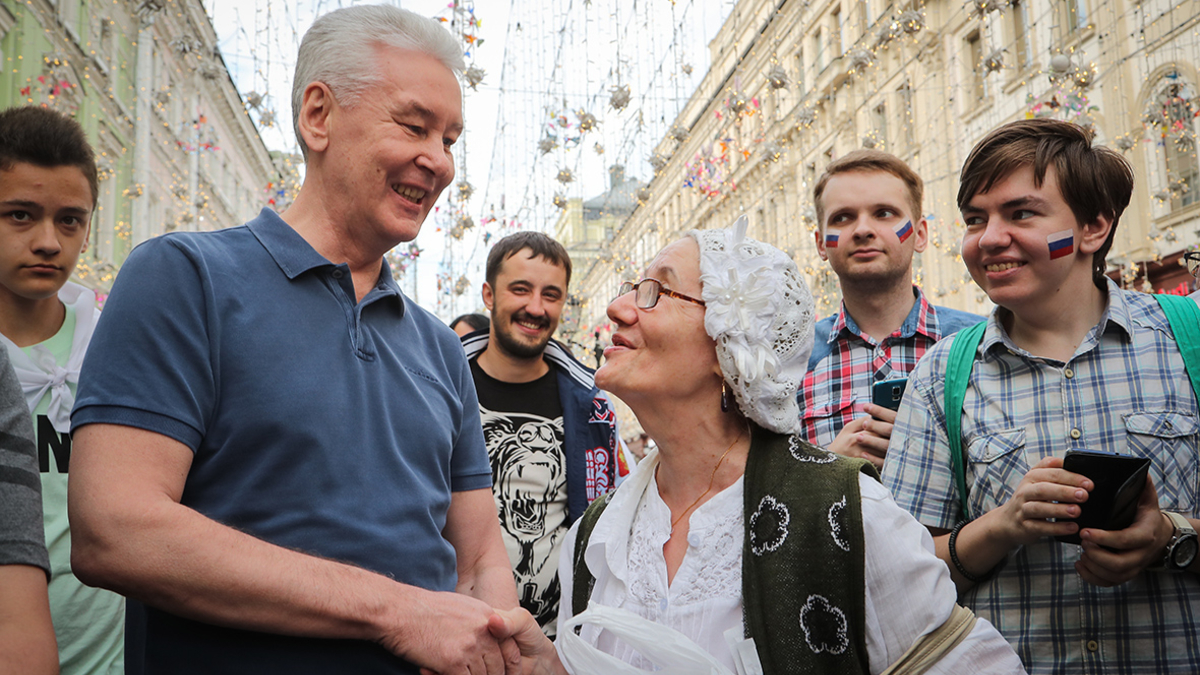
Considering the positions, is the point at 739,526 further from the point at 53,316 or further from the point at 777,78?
the point at 777,78

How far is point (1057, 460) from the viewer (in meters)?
2.07

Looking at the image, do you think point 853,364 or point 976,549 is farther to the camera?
point 853,364

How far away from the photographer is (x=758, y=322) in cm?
224

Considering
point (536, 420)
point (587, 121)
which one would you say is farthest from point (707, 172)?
point (536, 420)

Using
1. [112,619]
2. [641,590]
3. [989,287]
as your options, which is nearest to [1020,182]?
[989,287]

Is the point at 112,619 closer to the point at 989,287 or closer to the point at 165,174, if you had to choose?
the point at 989,287

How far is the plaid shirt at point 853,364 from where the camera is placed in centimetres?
325

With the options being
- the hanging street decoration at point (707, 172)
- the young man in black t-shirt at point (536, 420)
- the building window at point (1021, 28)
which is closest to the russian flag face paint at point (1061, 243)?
the young man in black t-shirt at point (536, 420)

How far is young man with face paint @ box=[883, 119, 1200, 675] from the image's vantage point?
2.12 m

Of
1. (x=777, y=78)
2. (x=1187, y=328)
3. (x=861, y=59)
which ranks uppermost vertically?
(x=861, y=59)

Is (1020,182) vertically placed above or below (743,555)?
above

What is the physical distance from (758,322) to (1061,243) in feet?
2.95

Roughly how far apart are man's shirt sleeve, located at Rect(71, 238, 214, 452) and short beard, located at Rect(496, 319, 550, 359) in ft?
8.49

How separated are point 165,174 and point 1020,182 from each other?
22.5m
